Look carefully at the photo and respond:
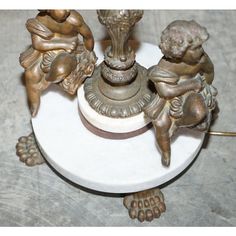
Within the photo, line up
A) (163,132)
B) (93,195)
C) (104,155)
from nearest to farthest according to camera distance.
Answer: (163,132), (104,155), (93,195)

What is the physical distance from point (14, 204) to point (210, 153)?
53 cm

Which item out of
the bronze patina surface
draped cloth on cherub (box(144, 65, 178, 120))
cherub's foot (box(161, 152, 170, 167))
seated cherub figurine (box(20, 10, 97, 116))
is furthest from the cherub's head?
cherub's foot (box(161, 152, 170, 167))

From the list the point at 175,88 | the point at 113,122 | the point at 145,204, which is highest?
the point at 175,88

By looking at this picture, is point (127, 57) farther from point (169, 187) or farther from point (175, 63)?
point (169, 187)

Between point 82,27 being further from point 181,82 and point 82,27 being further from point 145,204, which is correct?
point 145,204

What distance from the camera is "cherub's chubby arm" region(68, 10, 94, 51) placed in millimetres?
1184

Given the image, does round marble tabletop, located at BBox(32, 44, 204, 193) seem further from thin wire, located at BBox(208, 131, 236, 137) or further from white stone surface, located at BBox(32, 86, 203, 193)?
thin wire, located at BBox(208, 131, 236, 137)

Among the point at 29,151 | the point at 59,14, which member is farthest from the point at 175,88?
the point at 29,151

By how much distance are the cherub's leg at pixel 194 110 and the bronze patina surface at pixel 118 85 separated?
152 millimetres

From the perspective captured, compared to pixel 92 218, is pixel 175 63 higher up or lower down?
higher up

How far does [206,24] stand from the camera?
67.8 inches

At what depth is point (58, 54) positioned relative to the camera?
1.24 metres

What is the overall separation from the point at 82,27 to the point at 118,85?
0.51 feet

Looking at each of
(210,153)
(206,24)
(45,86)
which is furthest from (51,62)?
(206,24)
